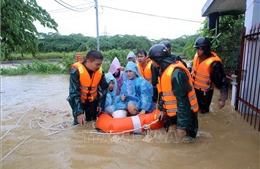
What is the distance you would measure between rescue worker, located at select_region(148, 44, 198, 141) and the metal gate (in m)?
1.76

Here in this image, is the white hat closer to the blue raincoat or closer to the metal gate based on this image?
the blue raincoat

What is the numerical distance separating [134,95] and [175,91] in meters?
1.39

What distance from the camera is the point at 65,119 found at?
4.37 m

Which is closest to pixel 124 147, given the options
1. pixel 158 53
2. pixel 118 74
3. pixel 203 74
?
pixel 158 53

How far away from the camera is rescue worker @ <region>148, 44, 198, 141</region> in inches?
99.8

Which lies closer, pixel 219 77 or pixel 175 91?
pixel 175 91

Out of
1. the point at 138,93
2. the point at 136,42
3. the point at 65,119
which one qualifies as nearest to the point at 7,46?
the point at 65,119

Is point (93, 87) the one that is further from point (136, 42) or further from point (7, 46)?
point (136, 42)

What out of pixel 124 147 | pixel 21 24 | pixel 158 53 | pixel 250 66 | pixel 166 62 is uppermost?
pixel 21 24

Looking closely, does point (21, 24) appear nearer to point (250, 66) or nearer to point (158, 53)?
point (158, 53)

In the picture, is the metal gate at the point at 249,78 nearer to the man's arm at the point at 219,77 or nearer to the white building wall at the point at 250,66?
the white building wall at the point at 250,66

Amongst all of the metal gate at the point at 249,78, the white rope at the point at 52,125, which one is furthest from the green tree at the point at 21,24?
the metal gate at the point at 249,78

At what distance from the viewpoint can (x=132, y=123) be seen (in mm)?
3396

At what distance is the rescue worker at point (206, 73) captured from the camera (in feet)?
12.4
